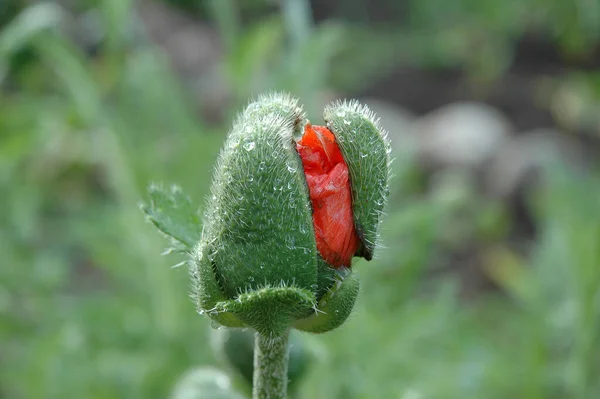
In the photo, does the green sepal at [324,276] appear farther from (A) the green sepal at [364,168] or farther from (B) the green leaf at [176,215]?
(B) the green leaf at [176,215]

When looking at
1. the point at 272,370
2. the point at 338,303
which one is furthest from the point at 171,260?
the point at 338,303

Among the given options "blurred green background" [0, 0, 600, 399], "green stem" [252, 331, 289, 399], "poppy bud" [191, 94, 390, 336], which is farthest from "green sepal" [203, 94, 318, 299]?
"blurred green background" [0, 0, 600, 399]

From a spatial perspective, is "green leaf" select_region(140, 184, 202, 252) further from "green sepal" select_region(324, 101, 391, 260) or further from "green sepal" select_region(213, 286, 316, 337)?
"green sepal" select_region(324, 101, 391, 260)

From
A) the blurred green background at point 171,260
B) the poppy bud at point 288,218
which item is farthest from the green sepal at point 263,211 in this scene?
the blurred green background at point 171,260

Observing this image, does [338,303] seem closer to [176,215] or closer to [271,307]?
[271,307]

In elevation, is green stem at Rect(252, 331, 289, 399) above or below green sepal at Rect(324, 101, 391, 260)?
below

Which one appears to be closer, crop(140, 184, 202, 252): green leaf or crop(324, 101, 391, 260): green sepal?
crop(324, 101, 391, 260): green sepal

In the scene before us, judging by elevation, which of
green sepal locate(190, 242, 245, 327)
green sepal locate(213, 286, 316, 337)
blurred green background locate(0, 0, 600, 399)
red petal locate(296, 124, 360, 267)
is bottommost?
green sepal locate(213, 286, 316, 337)
